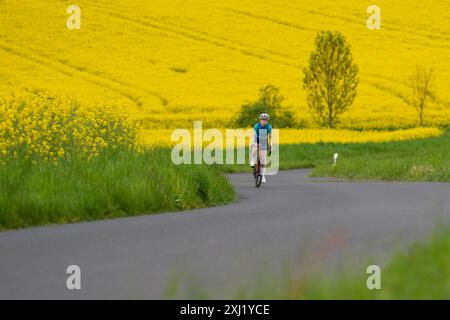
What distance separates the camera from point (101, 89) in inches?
2226

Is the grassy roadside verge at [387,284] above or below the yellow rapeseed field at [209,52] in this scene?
below

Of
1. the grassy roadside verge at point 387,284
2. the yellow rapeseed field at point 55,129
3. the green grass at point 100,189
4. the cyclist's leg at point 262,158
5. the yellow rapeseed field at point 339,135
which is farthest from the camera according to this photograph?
the yellow rapeseed field at point 339,135

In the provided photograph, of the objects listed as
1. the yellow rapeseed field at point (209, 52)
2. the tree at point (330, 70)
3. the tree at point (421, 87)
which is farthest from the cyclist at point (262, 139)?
the tree at point (330, 70)

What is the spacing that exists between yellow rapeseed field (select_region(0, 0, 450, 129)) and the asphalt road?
3488 cm

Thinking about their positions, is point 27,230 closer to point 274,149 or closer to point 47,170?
point 47,170

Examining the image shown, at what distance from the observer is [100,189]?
14586mm

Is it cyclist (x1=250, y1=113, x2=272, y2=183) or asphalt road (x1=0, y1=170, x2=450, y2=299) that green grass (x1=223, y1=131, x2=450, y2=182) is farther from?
asphalt road (x1=0, y1=170, x2=450, y2=299)

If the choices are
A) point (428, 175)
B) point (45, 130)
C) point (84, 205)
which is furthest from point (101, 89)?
point (84, 205)

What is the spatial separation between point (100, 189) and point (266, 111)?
125 feet

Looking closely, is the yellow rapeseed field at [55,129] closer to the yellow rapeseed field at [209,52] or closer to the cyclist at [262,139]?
the cyclist at [262,139]

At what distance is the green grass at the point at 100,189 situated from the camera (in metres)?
13.2

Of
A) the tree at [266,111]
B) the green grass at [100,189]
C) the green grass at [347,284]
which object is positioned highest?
the tree at [266,111]

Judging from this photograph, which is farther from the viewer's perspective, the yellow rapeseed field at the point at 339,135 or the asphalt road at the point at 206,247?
the yellow rapeseed field at the point at 339,135

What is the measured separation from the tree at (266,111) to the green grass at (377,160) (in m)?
7.00
